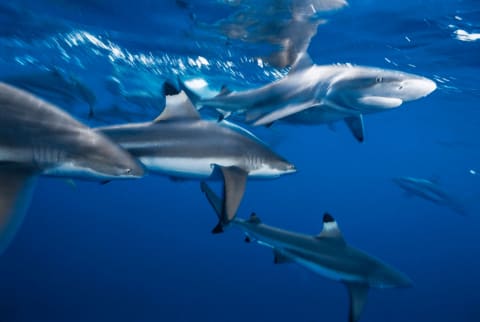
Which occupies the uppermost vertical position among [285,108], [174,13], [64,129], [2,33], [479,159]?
[479,159]

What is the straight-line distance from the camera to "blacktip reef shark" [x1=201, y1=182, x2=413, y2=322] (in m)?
6.35

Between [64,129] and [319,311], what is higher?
[64,129]

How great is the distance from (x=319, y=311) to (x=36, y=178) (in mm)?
26611

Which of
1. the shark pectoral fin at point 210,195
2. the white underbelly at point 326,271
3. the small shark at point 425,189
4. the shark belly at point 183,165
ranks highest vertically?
the small shark at point 425,189

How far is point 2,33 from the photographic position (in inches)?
693

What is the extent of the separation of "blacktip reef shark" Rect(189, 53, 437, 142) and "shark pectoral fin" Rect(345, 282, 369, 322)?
2.71 meters

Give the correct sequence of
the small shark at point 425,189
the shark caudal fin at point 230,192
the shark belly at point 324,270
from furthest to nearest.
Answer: the small shark at point 425,189 < the shark belly at point 324,270 < the shark caudal fin at point 230,192

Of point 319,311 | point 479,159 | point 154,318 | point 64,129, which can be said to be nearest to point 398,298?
point 319,311

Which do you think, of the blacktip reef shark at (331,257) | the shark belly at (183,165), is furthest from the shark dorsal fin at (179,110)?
the blacktip reef shark at (331,257)

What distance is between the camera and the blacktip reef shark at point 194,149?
4.20 metres

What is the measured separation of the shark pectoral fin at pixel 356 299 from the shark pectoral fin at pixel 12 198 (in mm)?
5436

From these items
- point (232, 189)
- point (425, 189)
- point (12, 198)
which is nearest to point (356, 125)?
point (232, 189)

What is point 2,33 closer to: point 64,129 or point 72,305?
point 72,305

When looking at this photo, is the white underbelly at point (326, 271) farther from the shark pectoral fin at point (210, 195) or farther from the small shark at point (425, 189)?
the small shark at point (425, 189)
